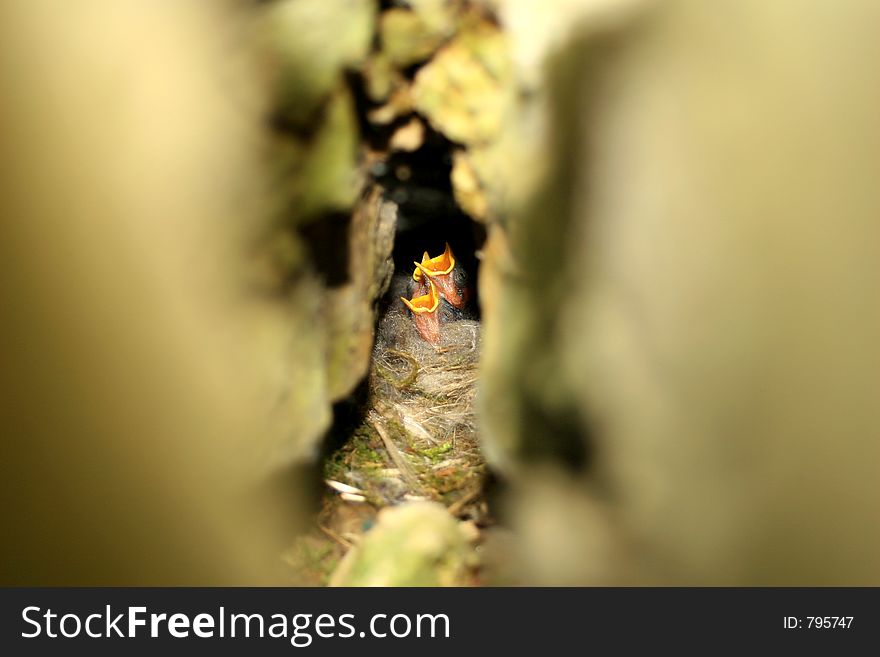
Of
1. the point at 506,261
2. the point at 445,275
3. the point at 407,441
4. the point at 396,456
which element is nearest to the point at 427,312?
the point at 445,275

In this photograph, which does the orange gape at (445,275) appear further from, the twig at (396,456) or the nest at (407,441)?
the twig at (396,456)

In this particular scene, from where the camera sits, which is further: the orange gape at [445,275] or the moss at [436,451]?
the orange gape at [445,275]

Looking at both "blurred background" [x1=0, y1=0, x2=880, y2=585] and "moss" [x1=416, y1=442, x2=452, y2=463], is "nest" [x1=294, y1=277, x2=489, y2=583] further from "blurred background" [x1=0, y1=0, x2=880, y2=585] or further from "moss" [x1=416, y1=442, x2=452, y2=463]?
"blurred background" [x1=0, y1=0, x2=880, y2=585]

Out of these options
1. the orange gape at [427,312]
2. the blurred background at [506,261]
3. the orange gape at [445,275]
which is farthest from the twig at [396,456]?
the orange gape at [445,275]

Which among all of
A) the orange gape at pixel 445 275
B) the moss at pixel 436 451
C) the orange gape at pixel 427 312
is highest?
the orange gape at pixel 445 275

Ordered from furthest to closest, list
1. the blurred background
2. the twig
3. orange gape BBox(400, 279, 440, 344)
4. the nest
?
orange gape BBox(400, 279, 440, 344) < the twig < the nest < the blurred background

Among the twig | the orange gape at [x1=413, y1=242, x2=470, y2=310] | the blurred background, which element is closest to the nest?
the twig
